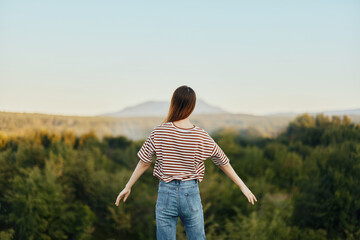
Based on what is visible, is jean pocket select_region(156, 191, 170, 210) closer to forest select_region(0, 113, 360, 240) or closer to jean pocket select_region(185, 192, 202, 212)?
jean pocket select_region(185, 192, 202, 212)

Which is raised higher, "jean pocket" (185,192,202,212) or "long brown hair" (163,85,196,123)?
"long brown hair" (163,85,196,123)

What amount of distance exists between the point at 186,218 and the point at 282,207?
37270 millimetres

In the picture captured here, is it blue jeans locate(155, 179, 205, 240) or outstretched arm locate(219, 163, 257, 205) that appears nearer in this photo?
blue jeans locate(155, 179, 205, 240)

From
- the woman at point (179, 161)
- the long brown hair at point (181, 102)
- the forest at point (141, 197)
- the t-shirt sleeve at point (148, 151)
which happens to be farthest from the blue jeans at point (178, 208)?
the forest at point (141, 197)

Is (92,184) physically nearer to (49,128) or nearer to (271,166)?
(49,128)

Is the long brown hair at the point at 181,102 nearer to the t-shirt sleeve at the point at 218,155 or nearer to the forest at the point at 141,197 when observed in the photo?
the t-shirt sleeve at the point at 218,155

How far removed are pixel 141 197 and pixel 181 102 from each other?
40.4m

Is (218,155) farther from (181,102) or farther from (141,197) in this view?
(141,197)

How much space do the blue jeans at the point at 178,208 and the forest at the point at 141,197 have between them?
26.5 meters

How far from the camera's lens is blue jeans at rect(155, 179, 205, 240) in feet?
9.52

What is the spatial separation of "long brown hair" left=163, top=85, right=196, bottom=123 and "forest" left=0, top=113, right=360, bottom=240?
26677 millimetres

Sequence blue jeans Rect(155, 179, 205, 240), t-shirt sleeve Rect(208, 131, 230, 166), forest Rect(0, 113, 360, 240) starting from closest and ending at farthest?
1. blue jeans Rect(155, 179, 205, 240)
2. t-shirt sleeve Rect(208, 131, 230, 166)
3. forest Rect(0, 113, 360, 240)

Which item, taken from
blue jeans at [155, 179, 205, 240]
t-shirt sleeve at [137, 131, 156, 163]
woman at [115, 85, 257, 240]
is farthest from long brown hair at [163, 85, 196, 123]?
blue jeans at [155, 179, 205, 240]

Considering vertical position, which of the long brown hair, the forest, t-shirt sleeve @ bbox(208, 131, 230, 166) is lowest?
the forest
